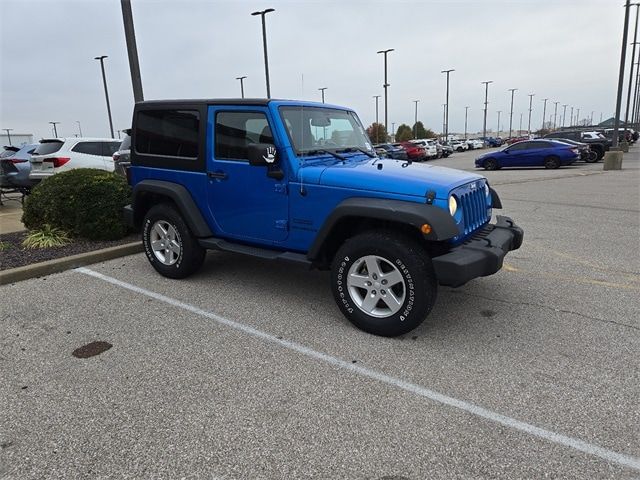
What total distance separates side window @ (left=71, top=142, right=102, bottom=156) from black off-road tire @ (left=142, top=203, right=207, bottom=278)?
295 inches

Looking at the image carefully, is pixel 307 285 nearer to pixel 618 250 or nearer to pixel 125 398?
pixel 125 398

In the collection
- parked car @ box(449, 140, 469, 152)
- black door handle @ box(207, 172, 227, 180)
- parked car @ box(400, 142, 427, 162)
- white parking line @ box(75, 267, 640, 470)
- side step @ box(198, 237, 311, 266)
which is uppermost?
black door handle @ box(207, 172, 227, 180)

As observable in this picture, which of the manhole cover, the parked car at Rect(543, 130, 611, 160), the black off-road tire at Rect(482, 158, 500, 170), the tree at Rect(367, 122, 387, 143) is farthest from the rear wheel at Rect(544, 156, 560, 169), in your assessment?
the tree at Rect(367, 122, 387, 143)

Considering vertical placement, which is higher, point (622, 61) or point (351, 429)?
point (622, 61)

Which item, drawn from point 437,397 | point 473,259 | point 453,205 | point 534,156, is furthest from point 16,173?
point 534,156

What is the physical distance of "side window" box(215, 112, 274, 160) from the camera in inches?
174

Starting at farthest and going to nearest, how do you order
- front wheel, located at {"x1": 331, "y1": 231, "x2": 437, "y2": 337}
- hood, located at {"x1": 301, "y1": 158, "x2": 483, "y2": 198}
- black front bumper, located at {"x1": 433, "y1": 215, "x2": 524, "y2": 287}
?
hood, located at {"x1": 301, "y1": 158, "x2": 483, "y2": 198} → front wheel, located at {"x1": 331, "y1": 231, "x2": 437, "y2": 337} → black front bumper, located at {"x1": 433, "y1": 215, "x2": 524, "y2": 287}

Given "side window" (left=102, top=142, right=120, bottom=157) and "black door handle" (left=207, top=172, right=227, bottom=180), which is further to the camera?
"side window" (left=102, top=142, right=120, bottom=157)

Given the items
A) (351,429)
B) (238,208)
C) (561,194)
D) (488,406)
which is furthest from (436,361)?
(561,194)

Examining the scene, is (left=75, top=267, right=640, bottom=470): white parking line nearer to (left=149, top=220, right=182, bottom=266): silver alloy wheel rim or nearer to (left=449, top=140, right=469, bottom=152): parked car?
(left=149, top=220, right=182, bottom=266): silver alloy wheel rim

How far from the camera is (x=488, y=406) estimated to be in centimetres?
288

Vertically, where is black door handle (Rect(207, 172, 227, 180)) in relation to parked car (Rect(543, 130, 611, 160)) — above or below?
above

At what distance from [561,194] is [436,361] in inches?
410

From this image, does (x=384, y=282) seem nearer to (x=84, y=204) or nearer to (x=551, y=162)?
Answer: (x=84, y=204)
